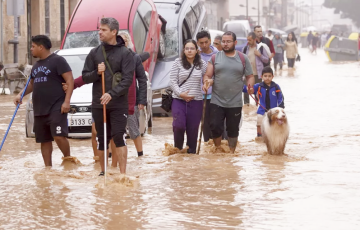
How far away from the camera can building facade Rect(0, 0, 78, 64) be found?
1212 inches

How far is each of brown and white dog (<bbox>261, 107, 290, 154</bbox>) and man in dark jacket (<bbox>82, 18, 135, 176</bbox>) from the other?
262cm

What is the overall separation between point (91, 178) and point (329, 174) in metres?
2.66

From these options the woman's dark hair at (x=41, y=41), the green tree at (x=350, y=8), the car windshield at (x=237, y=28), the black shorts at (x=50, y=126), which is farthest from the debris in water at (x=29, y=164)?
the green tree at (x=350, y=8)

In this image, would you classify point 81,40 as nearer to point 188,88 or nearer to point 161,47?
point 161,47

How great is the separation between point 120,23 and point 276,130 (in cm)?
679

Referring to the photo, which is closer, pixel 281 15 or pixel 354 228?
pixel 354 228

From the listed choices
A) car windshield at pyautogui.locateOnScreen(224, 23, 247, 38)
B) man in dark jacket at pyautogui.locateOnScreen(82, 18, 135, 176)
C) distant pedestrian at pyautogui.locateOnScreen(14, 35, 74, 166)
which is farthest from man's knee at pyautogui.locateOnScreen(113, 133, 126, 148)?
car windshield at pyautogui.locateOnScreen(224, 23, 247, 38)

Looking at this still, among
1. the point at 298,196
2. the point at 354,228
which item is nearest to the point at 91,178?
the point at 298,196

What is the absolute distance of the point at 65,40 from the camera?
1622 centimetres

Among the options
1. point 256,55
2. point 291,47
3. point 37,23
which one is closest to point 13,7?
point 256,55

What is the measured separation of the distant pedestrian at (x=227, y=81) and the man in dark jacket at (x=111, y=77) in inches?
75.5

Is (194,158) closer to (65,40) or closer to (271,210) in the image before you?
(271,210)

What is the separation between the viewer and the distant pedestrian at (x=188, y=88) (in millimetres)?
10484

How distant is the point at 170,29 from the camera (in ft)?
66.8
